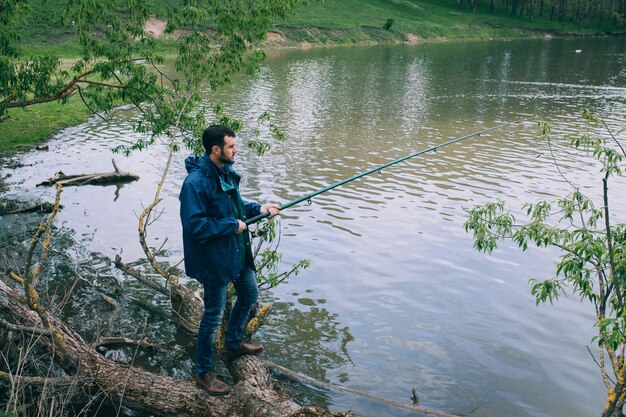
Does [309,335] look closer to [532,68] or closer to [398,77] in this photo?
[398,77]

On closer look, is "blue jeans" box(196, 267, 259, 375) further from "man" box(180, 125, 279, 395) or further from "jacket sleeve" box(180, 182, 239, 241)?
"jacket sleeve" box(180, 182, 239, 241)

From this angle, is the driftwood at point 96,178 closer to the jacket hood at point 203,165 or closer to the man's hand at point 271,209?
the man's hand at point 271,209

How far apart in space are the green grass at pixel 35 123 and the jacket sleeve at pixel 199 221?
1328 cm

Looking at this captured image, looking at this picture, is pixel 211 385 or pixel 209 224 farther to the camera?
pixel 211 385

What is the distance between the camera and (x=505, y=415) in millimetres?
6953

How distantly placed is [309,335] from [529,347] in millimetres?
2915

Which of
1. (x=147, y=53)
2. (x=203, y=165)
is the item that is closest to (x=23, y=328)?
(x=203, y=165)

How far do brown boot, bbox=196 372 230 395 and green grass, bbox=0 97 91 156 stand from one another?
1334cm

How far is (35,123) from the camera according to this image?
71.2ft

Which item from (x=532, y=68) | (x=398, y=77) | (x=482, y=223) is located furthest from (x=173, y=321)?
(x=532, y=68)

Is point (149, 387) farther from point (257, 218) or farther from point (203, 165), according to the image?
point (203, 165)

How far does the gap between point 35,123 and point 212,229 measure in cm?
1857

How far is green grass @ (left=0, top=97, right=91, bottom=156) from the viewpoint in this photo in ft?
61.3

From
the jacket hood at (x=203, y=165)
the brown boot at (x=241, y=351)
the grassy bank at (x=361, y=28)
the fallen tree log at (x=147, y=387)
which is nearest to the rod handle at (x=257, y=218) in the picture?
the jacket hood at (x=203, y=165)
